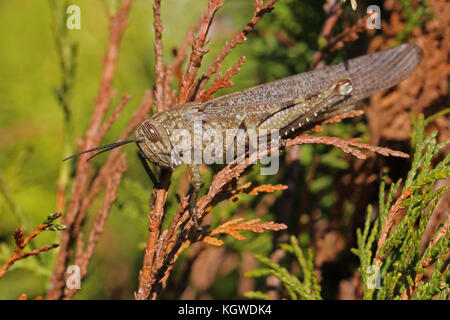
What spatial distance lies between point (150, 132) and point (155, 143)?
0.18ft

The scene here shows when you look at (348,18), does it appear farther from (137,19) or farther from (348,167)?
(137,19)

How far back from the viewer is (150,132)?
1639mm

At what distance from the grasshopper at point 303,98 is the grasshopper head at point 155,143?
6 centimetres

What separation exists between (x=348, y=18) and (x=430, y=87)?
625 millimetres

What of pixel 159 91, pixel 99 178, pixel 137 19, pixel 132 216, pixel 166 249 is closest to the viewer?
pixel 166 249

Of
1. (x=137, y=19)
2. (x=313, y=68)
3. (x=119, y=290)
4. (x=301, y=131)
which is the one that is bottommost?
(x=119, y=290)

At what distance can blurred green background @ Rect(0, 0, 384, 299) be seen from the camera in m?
2.30

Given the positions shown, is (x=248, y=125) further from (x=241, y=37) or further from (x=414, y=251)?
(x=414, y=251)

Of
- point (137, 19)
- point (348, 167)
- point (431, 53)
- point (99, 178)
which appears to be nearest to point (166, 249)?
point (99, 178)

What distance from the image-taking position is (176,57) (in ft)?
6.07

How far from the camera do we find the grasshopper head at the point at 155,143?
5.34 feet
